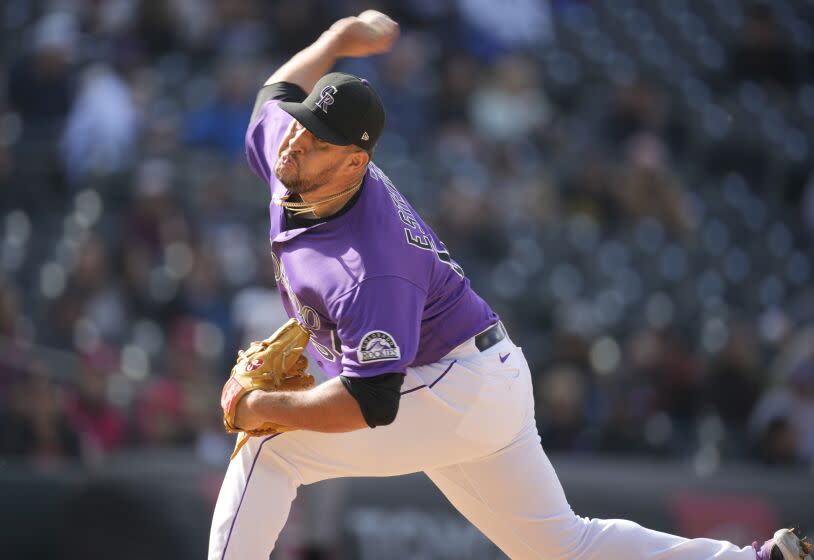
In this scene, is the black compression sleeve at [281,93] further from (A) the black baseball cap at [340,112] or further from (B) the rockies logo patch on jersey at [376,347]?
(B) the rockies logo patch on jersey at [376,347]

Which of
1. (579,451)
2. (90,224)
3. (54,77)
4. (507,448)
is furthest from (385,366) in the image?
(54,77)

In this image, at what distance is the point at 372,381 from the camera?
356cm

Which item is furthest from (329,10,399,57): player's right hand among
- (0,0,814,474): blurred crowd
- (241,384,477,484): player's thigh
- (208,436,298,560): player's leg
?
(0,0,814,474): blurred crowd

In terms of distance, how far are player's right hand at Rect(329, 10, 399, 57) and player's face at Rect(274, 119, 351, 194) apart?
0.93 metres

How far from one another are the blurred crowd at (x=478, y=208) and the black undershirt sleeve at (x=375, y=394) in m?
3.68

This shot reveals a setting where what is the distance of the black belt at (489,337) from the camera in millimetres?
4016

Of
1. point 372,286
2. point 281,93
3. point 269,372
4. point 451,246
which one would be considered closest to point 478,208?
point 451,246

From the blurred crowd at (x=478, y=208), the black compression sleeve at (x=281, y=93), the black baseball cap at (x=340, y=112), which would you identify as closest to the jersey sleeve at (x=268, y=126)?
the black compression sleeve at (x=281, y=93)

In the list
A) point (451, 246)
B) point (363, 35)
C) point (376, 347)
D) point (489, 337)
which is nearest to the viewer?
point (376, 347)

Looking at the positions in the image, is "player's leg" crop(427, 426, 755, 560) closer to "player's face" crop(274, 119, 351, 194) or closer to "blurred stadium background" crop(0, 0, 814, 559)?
"player's face" crop(274, 119, 351, 194)

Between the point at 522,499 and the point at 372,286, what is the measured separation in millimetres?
907

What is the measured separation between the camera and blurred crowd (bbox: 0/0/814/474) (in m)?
8.11

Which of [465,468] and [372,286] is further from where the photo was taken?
[465,468]

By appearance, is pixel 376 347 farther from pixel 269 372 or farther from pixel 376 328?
pixel 269 372
